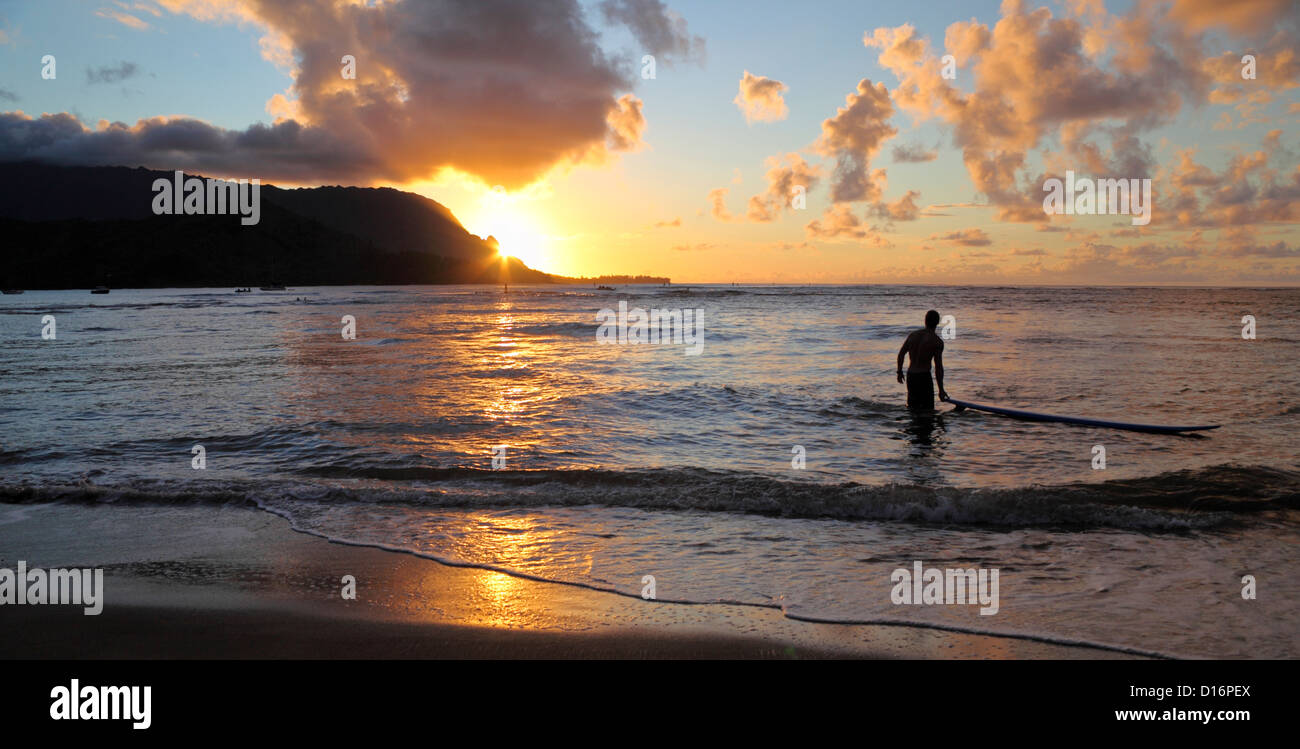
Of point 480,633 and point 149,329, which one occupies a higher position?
point 149,329

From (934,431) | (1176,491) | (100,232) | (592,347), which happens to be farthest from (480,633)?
(100,232)

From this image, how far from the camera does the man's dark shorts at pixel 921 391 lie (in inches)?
521

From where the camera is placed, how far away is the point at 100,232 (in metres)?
172

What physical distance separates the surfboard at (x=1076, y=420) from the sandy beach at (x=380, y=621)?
9149 millimetres

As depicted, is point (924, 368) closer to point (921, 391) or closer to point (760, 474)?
point (921, 391)

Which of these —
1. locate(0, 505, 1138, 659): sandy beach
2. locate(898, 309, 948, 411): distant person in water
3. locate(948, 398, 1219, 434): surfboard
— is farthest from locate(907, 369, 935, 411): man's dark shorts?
locate(0, 505, 1138, 659): sandy beach

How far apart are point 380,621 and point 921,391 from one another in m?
11.1

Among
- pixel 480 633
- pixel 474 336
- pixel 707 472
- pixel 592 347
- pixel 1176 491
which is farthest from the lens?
pixel 474 336

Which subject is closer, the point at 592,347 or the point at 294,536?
the point at 294,536

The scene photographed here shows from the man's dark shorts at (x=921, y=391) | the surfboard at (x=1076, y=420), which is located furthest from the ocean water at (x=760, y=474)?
the man's dark shorts at (x=921, y=391)

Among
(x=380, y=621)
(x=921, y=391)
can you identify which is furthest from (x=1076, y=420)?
(x=380, y=621)

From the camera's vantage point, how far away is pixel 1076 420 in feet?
39.9

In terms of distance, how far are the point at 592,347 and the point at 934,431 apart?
781 inches
